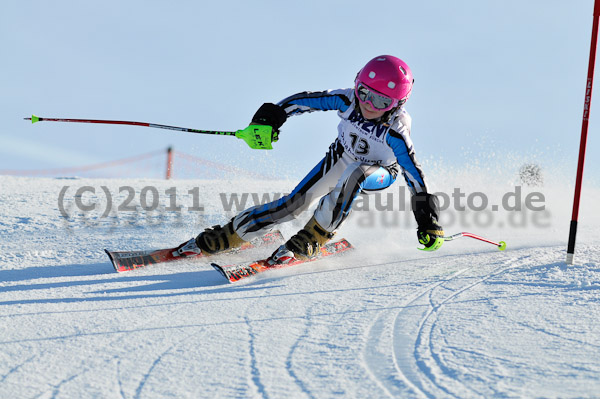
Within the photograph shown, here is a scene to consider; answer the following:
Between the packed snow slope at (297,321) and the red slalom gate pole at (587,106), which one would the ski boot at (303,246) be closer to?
the packed snow slope at (297,321)

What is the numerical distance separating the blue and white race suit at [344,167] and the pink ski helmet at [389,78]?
174 millimetres

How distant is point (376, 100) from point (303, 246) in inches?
47.5

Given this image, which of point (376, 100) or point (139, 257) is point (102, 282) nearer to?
point (139, 257)

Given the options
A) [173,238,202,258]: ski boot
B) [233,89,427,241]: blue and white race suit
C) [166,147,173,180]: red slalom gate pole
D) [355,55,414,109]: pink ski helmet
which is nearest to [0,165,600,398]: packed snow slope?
[173,238,202,258]: ski boot

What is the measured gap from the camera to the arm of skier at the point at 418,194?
362cm

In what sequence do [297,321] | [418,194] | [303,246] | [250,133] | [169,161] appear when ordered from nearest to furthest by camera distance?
[297,321] < [418,194] < [303,246] < [250,133] < [169,161]

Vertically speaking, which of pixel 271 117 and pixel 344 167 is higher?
pixel 271 117

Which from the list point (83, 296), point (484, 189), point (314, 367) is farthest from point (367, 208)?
point (314, 367)

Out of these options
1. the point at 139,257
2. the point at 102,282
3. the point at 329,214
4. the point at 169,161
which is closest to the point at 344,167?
the point at 329,214

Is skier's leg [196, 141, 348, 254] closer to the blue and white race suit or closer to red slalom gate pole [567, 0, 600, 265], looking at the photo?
the blue and white race suit

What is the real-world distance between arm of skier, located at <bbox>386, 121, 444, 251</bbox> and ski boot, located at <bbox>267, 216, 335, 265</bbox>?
0.75 metres

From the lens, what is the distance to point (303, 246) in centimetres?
400

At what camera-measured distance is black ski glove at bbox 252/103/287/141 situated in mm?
4188

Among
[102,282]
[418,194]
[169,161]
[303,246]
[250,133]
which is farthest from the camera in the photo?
[169,161]
